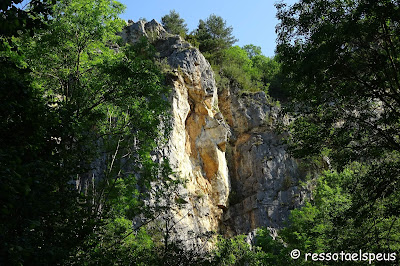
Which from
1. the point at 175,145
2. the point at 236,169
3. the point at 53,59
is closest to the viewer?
the point at 53,59

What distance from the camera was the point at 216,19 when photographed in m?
42.1

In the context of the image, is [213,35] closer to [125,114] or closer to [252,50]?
[252,50]

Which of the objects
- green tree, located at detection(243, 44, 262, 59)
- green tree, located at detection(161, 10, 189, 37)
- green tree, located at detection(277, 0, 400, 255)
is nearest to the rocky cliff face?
green tree, located at detection(161, 10, 189, 37)

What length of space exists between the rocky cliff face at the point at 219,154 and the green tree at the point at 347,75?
15.2m

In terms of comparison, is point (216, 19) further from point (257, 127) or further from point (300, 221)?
point (300, 221)

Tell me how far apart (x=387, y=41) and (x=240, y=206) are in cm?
2122

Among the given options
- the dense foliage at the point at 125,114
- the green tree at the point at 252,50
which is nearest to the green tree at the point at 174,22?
the green tree at the point at 252,50

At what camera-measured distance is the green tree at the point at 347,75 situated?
885cm

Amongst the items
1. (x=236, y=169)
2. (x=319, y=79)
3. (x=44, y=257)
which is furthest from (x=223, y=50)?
(x=44, y=257)

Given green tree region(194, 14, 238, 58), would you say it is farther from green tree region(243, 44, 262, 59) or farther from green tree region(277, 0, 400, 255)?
green tree region(277, 0, 400, 255)

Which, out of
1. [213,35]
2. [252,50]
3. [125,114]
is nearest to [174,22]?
[213,35]

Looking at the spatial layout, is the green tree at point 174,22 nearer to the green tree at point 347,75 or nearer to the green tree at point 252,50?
the green tree at point 252,50

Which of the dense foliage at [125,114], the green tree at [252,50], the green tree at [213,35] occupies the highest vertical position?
the green tree at [252,50]

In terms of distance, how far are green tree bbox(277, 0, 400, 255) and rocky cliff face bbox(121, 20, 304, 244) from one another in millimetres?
15157
